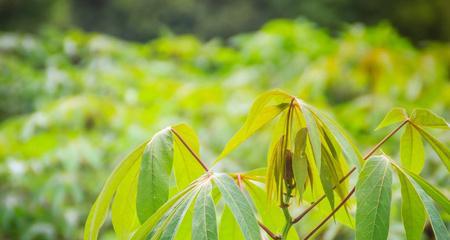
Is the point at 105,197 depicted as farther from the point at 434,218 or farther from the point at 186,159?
the point at 434,218

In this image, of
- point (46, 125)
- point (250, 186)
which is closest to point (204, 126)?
point (46, 125)

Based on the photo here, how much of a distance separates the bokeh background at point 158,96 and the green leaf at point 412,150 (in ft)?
1.84

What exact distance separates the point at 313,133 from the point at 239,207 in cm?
7

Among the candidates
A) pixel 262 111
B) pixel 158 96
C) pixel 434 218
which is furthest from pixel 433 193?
pixel 158 96

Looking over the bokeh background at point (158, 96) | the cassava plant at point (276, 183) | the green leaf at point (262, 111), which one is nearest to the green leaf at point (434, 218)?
the cassava plant at point (276, 183)

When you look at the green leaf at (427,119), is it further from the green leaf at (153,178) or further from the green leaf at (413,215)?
the green leaf at (153,178)

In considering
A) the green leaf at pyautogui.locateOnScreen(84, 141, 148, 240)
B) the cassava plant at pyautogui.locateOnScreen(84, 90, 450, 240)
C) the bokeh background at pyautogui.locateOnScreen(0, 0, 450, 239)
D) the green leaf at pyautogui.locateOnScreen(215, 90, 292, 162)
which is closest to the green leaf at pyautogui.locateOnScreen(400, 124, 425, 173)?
the cassava plant at pyautogui.locateOnScreen(84, 90, 450, 240)

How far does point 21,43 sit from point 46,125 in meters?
1.07

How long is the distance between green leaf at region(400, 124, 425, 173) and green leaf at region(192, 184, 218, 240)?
177mm

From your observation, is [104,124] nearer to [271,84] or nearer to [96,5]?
[271,84]

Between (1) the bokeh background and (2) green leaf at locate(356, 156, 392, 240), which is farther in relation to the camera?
(1) the bokeh background

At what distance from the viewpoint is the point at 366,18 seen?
6.15 m

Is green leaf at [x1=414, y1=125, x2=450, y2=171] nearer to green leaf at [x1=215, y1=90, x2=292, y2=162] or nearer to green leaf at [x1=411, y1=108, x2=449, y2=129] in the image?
green leaf at [x1=411, y1=108, x2=449, y2=129]

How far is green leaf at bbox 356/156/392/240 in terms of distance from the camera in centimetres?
35
